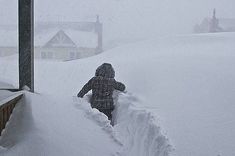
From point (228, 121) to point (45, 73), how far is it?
8.10 m

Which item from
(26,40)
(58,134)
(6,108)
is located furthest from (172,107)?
(6,108)

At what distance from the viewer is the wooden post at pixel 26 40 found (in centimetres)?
393

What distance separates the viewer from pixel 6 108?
125 inches

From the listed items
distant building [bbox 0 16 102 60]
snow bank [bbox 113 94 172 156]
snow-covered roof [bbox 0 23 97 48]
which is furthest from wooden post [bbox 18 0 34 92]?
snow-covered roof [bbox 0 23 97 48]

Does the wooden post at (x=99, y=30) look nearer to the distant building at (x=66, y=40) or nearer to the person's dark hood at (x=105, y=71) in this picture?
the distant building at (x=66, y=40)

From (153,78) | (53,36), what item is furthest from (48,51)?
(153,78)

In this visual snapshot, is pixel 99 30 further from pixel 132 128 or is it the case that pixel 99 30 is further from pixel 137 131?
pixel 137 131

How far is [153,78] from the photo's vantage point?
271 inches

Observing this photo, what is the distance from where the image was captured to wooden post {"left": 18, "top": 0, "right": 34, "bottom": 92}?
3.93 m

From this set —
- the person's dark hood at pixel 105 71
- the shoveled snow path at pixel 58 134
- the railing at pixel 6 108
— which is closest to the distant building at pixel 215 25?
the person's dark hood at pixel 105 71

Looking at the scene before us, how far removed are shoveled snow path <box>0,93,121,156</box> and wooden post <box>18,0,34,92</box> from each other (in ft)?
0.84

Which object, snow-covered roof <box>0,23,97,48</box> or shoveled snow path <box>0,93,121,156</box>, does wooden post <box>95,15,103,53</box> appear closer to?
snow-covered roof <box>0,23,97,48</box>

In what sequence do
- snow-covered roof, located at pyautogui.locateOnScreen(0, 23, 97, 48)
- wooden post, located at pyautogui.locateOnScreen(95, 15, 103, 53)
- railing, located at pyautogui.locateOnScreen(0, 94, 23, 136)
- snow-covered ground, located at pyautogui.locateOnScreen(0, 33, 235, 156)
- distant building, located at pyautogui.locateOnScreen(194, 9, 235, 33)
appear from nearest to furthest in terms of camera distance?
railing, located at pyautogui.locateOnScreen(0, 94, 23, 136) → snow-covered ground, located at pyautogui.locateOnScreen(0, 33, 235, 156) → distant building, located at pyautogui.locateOnScreen(194, 9, 235, 33) → snow-covered roof, located at pyautogui.locateOnScreen(0, 23, 97, 48) → wooden post, located at pyautogui.locateOnScreen(95, 15, 103, 53)

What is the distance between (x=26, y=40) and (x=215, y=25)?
18.2m
